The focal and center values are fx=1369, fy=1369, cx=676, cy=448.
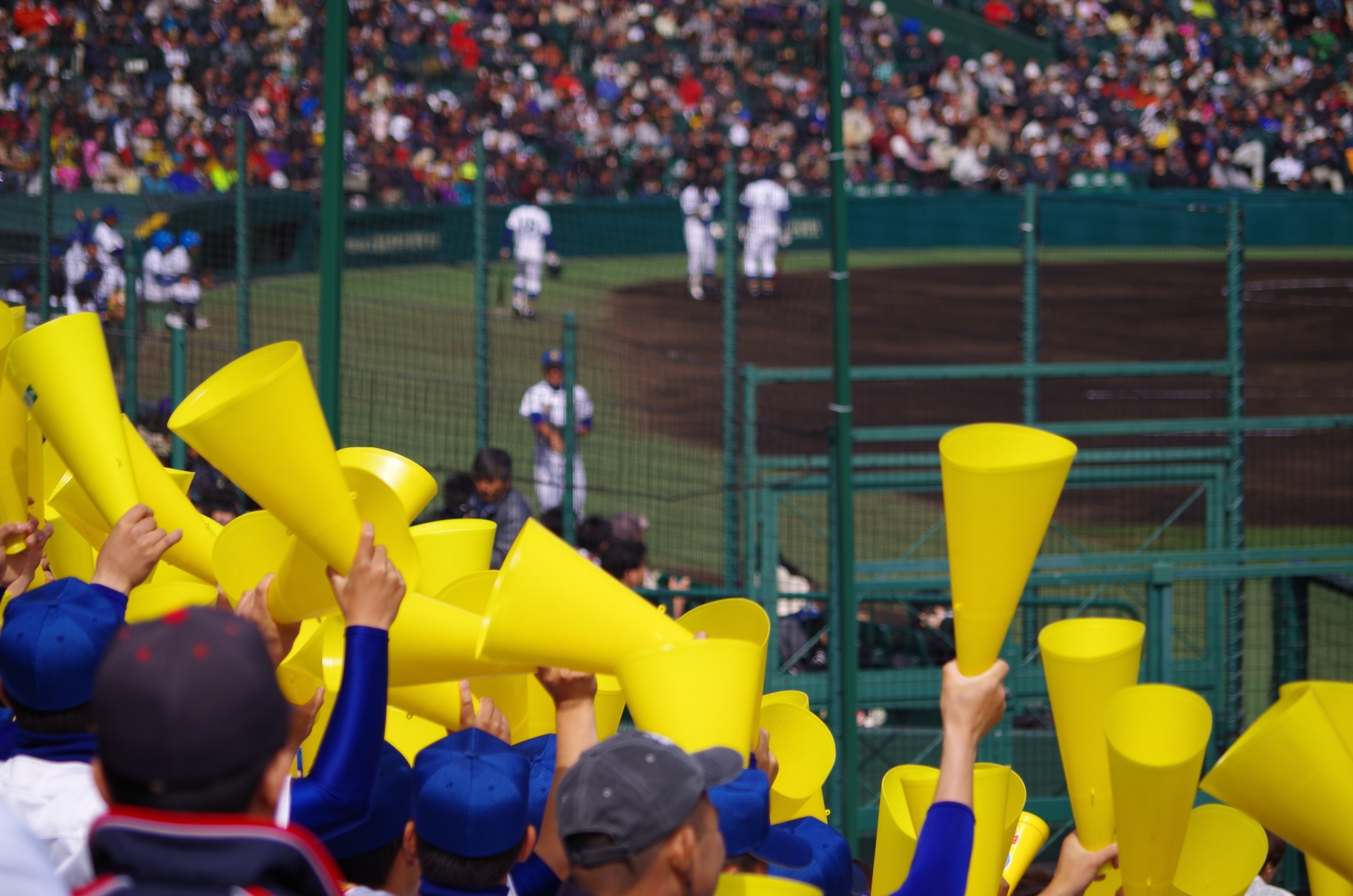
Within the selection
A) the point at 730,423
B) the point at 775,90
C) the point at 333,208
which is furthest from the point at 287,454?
the point at 775,90

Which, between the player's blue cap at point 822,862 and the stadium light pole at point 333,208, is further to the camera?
the stadium light pole at point 333,208

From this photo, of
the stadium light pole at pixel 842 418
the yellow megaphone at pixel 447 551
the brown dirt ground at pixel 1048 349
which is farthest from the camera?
the brown dirt ground at pixel 1048 349

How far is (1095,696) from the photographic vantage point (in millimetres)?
2076

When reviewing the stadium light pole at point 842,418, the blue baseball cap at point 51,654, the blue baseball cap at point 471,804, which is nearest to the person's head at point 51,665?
the blue baseball cap at point 51,654

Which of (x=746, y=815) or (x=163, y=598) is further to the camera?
(x=163, y=598)

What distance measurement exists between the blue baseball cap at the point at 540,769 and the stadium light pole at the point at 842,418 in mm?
1528

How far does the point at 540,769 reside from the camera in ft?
7.99

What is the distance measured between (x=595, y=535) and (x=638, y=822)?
464 centimetres

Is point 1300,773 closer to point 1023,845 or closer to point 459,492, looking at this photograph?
point 1023,845

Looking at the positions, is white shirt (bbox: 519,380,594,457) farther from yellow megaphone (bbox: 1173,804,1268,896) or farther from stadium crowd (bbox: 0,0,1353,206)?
stadium crowd (bbox: 0,0,1353,206)

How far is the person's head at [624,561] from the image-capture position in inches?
215

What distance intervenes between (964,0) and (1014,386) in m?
16.1

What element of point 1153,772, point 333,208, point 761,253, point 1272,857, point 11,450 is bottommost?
point 1272,857

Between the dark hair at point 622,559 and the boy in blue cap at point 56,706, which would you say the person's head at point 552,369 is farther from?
the boy in blue cap at point 56,706
